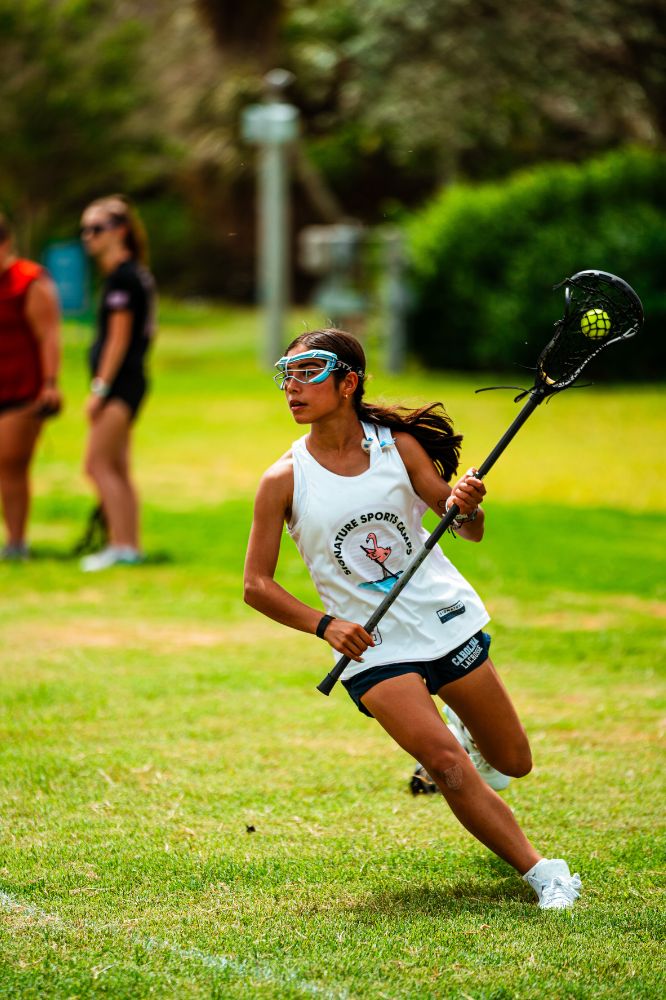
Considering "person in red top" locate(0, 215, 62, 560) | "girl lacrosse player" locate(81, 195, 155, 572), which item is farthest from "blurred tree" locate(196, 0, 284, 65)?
"girl lacrosse player" locate(81, 195, 155, 572)

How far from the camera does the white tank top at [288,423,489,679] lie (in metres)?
4.25

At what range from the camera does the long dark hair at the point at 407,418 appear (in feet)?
14.5

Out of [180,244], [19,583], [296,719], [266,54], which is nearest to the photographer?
[296,719]

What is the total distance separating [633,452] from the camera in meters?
14.5

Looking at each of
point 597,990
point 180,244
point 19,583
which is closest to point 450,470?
point 597,990

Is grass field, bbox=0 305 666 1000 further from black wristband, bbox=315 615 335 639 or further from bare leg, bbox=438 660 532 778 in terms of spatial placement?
black wristband, bbox=315 615 335 639

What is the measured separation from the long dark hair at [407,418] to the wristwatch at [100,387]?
493 cm

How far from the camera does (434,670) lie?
4270mm

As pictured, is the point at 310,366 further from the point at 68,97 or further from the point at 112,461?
the point at 68,97

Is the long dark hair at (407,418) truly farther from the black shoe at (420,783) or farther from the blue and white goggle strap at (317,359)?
the black shoe at (420,783)

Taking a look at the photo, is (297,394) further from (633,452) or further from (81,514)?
(633,452)

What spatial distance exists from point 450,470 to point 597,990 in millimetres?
1646

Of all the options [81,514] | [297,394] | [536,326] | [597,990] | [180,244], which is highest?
[297,394]

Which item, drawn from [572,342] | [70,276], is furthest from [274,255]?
[572,342]
